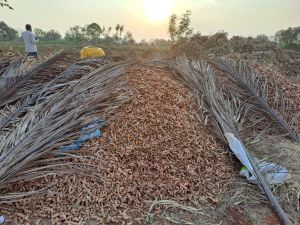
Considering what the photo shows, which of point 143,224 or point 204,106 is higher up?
point 204,106

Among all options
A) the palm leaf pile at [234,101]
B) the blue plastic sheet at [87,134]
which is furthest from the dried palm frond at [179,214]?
the blue plastic sheet at [87,134]

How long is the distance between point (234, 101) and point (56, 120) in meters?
2.77

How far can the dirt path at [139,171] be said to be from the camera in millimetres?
2878

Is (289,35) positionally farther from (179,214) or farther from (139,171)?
(179,214)

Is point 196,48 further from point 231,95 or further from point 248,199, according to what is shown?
point 248,199

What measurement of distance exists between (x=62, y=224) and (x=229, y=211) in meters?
1.53

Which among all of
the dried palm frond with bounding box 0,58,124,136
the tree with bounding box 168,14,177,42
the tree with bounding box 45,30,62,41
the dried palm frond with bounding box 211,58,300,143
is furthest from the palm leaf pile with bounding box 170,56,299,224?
the tree with bounding box 45,30,62,41

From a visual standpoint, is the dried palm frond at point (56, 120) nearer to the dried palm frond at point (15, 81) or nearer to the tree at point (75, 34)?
the dried palm frond at point (15, 81)

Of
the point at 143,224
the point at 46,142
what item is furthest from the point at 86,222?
the point at 46,142

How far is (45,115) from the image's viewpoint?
3520 millimetres

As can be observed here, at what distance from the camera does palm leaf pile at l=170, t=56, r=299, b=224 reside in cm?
405

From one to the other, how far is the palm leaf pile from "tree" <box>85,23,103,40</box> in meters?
16.0

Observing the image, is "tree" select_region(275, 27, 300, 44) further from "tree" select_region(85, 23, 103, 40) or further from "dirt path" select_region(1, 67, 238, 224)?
"dirt path" select_region(1, 67, 238, 224)

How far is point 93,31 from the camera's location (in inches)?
827
